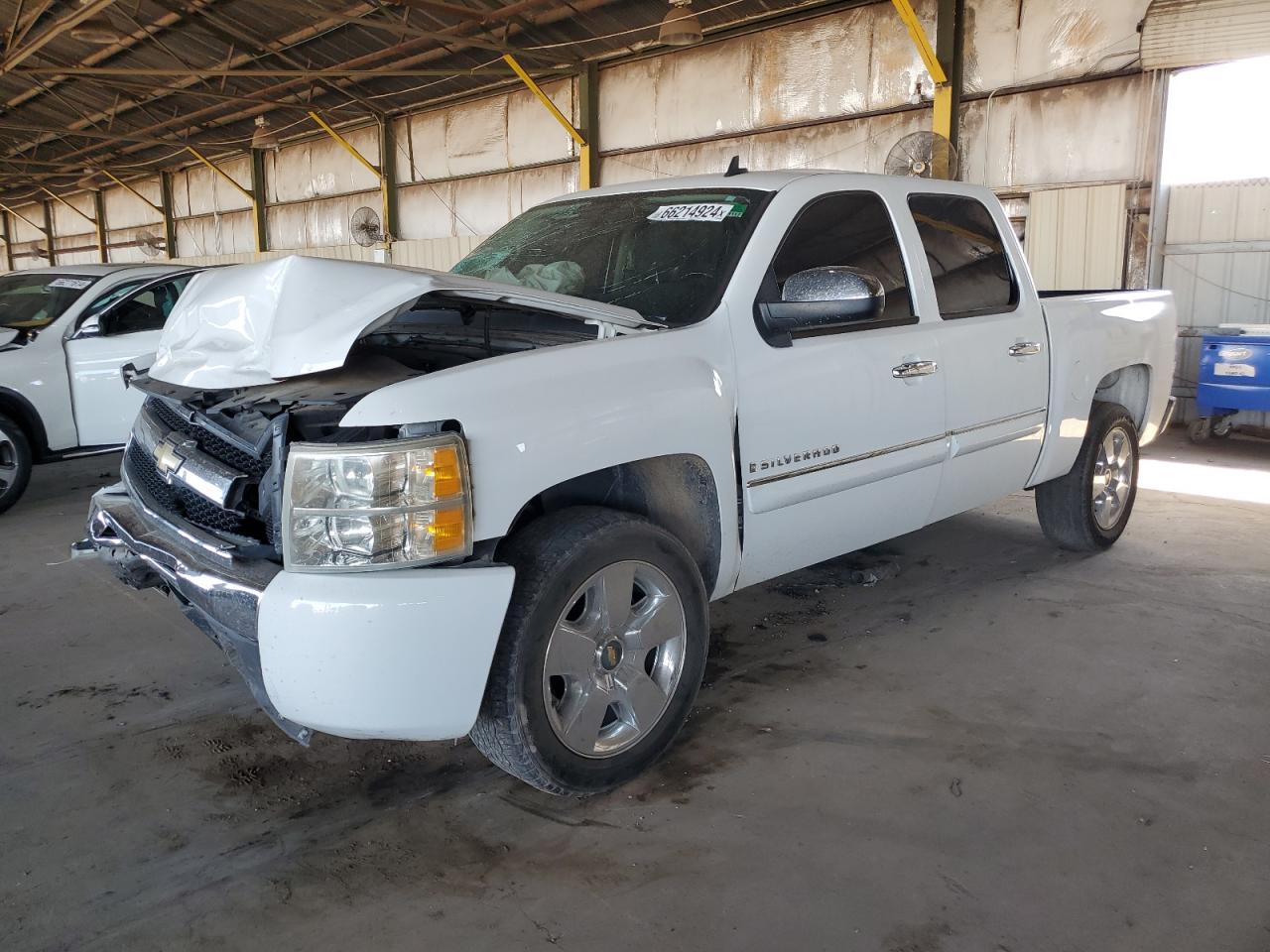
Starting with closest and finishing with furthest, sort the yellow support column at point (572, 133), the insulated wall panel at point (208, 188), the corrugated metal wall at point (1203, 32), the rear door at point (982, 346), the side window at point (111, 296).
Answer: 1. the rear door at point (982, 346)
2. the side window at point (111, 296)
3. the corrugated metal wall at point (1203, 32)
4. the yellow support column at point (572, 133)
5. the insulated wall panel at point (208, 188)

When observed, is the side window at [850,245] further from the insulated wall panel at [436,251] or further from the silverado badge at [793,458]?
the insulated wall panel at [436,251]

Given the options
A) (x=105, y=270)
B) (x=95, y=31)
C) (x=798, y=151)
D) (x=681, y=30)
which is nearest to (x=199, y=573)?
(x=105, y=270)

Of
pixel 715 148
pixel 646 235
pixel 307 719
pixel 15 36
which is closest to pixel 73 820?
pixel 307 719

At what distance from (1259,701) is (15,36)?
689 inches

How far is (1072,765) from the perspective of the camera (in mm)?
2818

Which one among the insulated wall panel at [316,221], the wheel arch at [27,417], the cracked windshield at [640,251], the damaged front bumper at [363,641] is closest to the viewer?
the damaged front bumper at [363,641]

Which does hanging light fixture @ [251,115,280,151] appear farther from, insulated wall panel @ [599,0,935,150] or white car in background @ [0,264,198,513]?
white car in background @ [0,264,198,513]

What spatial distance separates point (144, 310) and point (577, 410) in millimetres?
5455

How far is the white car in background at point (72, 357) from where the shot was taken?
19.8 feet

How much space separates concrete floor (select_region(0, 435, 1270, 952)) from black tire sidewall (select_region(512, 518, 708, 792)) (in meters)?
0.11

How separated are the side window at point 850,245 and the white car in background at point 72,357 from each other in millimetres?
4534

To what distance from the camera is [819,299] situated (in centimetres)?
293

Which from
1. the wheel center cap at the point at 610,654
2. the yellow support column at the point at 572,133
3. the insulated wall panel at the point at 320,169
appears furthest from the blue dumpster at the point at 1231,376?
the insulated wall panel at the point at 320,169

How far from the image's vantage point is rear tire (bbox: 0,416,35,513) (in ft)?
19.7
